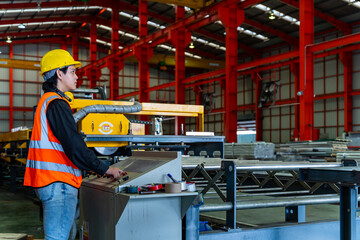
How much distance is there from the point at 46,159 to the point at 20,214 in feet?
Result: 19.8

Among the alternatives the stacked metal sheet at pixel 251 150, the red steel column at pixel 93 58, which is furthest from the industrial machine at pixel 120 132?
the red steel column at pixel 93 58

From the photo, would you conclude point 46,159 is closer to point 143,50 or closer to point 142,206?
point 142,206

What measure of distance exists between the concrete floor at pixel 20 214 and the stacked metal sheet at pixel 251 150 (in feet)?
17.7

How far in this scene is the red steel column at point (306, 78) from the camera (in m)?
13.3

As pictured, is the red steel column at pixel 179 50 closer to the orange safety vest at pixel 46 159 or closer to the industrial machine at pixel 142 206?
the industrial machine at pixel 142 206

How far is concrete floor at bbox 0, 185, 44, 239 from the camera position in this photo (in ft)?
21.1

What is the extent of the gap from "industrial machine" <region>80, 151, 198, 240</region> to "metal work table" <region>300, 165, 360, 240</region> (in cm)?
80

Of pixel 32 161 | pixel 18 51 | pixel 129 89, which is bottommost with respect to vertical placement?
pixel 32 161

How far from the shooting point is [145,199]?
2.45m

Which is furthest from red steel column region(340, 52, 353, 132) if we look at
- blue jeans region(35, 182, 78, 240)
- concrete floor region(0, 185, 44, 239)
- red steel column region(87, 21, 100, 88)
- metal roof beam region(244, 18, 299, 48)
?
blue jeans region(35, 182, 78, 240)

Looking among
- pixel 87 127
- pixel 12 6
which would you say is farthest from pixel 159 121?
pixel 12 6

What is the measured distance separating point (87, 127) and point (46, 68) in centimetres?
380

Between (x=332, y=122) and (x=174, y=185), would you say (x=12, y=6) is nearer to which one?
(x=332, y=122)

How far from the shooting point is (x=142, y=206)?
245cm
